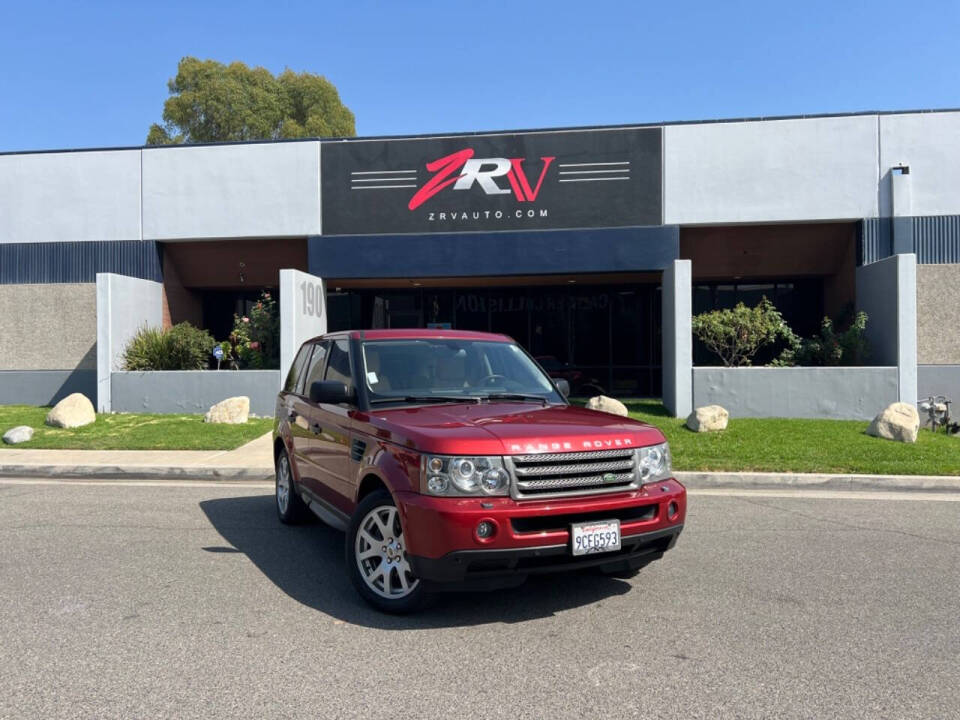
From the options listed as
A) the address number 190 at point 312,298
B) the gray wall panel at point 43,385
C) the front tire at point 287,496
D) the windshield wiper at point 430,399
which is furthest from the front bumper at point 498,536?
the gray wall panel at point 43,385

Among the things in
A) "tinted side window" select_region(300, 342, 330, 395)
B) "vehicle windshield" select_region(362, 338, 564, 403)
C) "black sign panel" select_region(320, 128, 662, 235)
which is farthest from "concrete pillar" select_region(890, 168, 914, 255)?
"tinted side window" select_region(300, 342, 330, 395)

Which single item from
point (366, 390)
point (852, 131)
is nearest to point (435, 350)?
point (366, 390)

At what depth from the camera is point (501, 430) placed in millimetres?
4762

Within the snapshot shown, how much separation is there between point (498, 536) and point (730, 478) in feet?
21.9

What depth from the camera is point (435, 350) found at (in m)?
6.22

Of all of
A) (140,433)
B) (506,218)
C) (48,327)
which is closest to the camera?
(140,433)

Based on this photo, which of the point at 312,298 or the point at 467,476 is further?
the point at 312,298

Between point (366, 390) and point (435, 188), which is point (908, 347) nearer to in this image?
point (435, 188)

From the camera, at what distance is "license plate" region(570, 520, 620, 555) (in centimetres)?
455

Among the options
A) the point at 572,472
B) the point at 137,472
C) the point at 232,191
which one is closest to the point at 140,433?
the point at 137,472

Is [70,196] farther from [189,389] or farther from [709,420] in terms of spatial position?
[709,420]

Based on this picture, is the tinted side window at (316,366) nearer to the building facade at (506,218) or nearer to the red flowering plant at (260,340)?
the building facade at (506,218)

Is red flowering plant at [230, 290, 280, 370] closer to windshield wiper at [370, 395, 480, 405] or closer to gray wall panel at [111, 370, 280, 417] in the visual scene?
gray wall panel at [111, 370, 280, 417]

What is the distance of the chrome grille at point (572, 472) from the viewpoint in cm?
460
